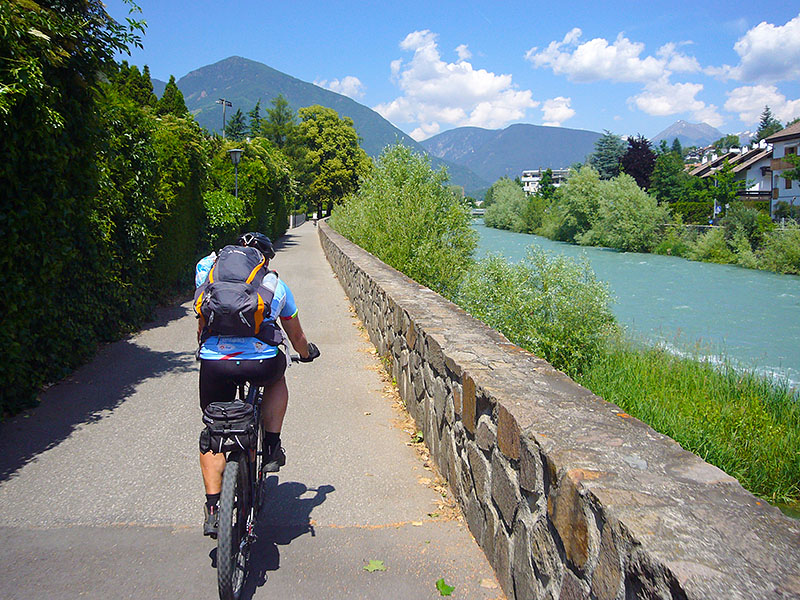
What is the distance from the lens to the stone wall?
1.87 meters

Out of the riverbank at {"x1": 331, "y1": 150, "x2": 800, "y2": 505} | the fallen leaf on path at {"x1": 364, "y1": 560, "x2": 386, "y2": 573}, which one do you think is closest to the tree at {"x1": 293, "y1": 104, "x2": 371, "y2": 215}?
the riverbank at {"x1": 331, "y1": 150, "x2": 800, "y2": 505}

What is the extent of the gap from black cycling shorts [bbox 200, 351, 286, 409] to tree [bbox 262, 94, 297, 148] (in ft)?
269

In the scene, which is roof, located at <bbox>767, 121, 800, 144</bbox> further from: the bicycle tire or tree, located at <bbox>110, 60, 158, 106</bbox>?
the bicycle tire

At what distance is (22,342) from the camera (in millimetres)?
5945

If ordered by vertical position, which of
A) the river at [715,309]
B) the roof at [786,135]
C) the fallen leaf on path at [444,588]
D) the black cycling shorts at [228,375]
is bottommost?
the river at [715,309]

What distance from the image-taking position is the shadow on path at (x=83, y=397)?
530 centimetres

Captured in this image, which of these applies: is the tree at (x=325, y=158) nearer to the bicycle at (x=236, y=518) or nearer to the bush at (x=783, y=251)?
the bush at (x=783, y=251)

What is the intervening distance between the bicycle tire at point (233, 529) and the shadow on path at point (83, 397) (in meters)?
2.48

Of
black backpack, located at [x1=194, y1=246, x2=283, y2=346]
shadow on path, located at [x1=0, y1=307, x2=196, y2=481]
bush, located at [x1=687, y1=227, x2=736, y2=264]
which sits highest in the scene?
black backpack, located at [x1=194, y1=246, x2=283, y2=346]

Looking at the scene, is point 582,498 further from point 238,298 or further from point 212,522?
point 238,298

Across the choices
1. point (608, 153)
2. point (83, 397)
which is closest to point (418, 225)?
point (83, 397)

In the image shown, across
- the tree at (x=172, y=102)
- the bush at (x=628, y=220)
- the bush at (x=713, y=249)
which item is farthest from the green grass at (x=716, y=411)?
the bush at (x=628, y=220)

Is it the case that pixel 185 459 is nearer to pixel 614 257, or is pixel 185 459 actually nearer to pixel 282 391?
pixel 282 391

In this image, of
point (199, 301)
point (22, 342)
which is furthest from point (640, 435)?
point (22, 342)
